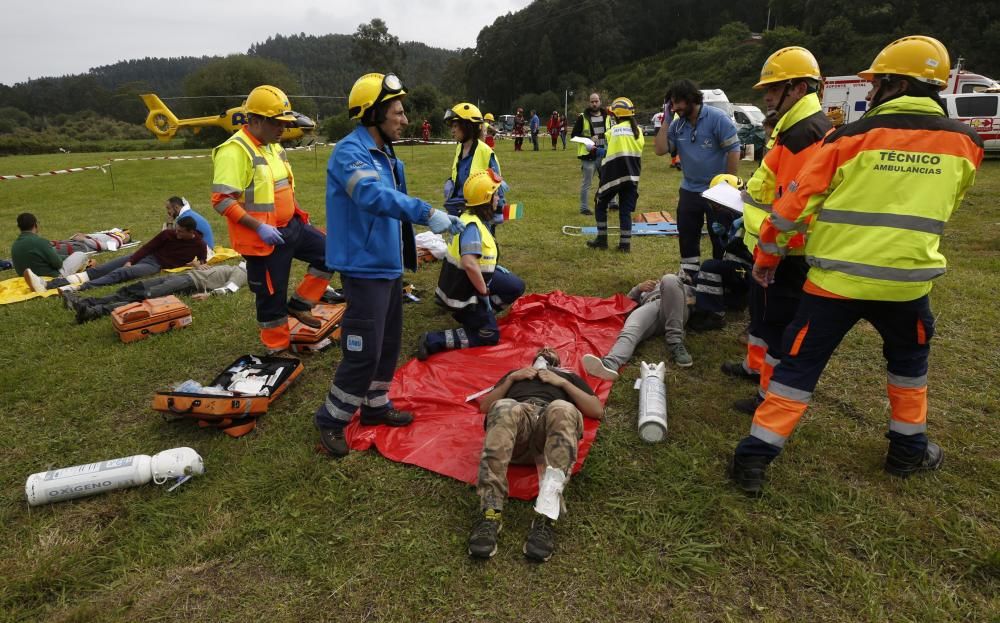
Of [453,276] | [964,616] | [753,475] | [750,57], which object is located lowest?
[964,616]

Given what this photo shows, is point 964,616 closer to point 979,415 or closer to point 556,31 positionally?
point 979,415

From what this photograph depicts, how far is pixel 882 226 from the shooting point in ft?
9.11

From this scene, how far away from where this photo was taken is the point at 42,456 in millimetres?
3895

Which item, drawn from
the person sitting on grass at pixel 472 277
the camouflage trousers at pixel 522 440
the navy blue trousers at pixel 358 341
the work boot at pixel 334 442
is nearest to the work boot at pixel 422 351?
the person sitting on grass at pixel 472 277

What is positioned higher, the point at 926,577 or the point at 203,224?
the point at 203,224

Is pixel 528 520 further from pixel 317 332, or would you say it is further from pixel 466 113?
pixel 466 113

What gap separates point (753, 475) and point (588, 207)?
9.90 meters

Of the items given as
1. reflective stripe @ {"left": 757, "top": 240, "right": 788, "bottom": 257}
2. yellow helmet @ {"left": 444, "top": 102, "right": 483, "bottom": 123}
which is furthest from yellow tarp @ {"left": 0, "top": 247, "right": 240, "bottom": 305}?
reflective stripe @ {"left": 757, "top": 240, "right": 788, "bottom": 257}

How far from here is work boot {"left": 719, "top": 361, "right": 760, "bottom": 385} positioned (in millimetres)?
4621

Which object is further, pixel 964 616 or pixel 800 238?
pixel 800 238

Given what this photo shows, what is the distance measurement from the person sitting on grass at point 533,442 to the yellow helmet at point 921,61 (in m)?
2.42

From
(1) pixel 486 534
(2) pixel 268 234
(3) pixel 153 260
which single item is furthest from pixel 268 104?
(3) pixel 153 260

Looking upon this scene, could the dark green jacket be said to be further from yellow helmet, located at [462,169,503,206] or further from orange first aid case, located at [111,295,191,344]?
yellow helmet, located at [462,169,503,206]

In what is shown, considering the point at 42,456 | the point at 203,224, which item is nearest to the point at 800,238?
the point at 42,456
